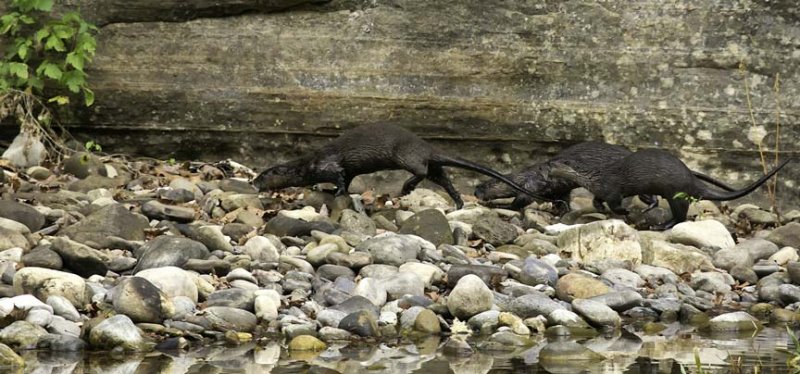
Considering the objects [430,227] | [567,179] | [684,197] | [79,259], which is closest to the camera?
[79,259]

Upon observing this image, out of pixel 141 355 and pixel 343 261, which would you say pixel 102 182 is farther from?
pixel 141 355

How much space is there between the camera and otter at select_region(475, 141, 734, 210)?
10.6 m

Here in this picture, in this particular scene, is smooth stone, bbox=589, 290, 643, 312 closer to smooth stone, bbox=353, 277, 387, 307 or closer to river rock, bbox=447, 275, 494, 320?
river rock, bbox=447, 275, 494, 320

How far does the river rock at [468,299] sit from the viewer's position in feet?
24.4

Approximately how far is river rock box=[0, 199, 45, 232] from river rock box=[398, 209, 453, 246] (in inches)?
95.0

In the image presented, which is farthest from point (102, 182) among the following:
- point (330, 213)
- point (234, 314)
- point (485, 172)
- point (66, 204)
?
point (234, 314)

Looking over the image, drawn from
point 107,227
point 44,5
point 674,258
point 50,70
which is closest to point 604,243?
point 674,258

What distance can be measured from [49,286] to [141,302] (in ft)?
1.92

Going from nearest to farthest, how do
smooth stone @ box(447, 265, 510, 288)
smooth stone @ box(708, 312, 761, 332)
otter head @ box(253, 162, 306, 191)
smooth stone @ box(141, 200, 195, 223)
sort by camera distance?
smooth stone @ box(708, 312, 761, 332) < smooth stone @ box(447, 265, 510, 288) < smooth stone @ box(141, 200, 195, 223) < otter head @ box(253, 162, 306, 191)

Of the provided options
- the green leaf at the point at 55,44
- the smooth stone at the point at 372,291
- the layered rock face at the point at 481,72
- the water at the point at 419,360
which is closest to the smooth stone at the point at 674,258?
the water at the point at 419,360

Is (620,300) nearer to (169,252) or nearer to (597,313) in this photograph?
(597,313)

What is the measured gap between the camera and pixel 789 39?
1126cm

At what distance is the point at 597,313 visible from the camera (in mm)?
7523

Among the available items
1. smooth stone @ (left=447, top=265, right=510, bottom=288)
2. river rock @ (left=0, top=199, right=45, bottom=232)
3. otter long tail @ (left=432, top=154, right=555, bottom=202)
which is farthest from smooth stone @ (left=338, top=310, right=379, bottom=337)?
otter long tail @ (left=432, top=154, right=555, bottom=202)
